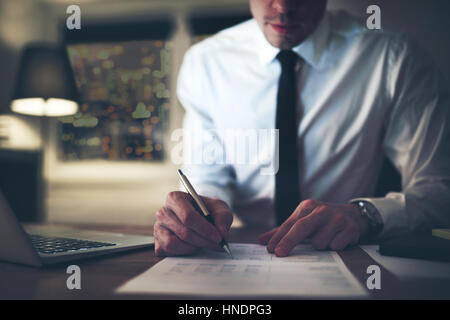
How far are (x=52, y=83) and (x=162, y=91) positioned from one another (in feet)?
2.80

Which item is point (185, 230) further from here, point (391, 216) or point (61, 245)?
point (391, 216)

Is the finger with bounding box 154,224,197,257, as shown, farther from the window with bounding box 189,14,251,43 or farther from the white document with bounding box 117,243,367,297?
the window with bounding box 189,14,251,43

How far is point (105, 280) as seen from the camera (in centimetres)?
41

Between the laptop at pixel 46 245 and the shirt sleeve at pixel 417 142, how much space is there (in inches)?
18.6

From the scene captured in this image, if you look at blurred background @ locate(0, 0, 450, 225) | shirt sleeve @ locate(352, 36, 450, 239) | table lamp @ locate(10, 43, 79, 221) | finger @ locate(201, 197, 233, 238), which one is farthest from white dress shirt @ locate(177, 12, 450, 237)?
blurred background @ locate(0, 0, 450, 225)

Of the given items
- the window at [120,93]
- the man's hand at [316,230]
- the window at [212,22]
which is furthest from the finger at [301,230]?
the window at [212,22]

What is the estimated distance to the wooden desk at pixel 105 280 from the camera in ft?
1.20

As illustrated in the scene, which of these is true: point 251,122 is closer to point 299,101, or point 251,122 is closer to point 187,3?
point 299,101

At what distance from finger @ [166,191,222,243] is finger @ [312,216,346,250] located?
0.51ft

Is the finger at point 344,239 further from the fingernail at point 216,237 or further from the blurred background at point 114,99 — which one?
the blurred background at point 114,99

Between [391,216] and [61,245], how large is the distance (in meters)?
0.58

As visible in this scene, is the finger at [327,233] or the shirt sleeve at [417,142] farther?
the shirt sleeve at [417,142]

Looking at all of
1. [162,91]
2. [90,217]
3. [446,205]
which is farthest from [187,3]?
[446,205]

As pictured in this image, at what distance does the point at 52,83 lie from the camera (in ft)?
6.27
